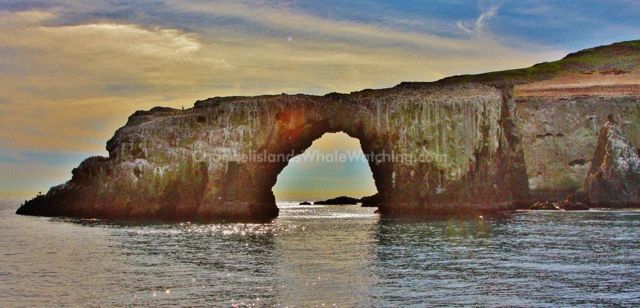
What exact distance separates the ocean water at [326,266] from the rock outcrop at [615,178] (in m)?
30.1

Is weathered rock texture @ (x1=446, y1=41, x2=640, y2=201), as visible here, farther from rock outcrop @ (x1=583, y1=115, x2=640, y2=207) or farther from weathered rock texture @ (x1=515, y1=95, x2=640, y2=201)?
rock outcrop @ (x1=583, y1=115, x2=640, y2=207)

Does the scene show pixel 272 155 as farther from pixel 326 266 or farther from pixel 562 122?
pixel 326 266

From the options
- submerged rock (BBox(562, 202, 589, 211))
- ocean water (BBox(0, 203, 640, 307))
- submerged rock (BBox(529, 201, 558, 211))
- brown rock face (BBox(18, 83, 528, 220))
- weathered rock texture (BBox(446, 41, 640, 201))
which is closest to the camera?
ocean water (BBox(0, 203, 640, 307))

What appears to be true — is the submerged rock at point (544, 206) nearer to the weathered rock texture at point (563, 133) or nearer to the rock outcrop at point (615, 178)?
the weathered rock texture at point (563, 133)

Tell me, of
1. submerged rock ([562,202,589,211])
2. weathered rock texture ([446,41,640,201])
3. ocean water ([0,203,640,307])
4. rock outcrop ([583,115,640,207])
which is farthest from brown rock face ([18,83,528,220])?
ocean water ([0,203,640,307])

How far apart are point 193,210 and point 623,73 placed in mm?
66663

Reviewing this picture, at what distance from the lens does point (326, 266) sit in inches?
1839

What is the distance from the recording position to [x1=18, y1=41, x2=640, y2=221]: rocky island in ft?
318

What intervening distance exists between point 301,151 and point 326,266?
6109 cm

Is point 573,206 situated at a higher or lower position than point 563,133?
lower

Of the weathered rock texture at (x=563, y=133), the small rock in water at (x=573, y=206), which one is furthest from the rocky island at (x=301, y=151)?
the weathered rock texture at (x=563, y=133)

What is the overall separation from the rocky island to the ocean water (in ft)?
63.6

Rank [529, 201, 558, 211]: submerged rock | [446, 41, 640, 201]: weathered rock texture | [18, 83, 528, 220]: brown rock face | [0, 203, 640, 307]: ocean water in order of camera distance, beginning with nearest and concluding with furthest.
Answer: [0, 203, 640, 307]: ocean water → [18, 83, 528, 220]: brown rock face → [529, 201, 558, 211]: submerged rock → [446, 41, 640, 201]: weathered rock texture

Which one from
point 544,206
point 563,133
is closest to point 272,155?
point 544,206
